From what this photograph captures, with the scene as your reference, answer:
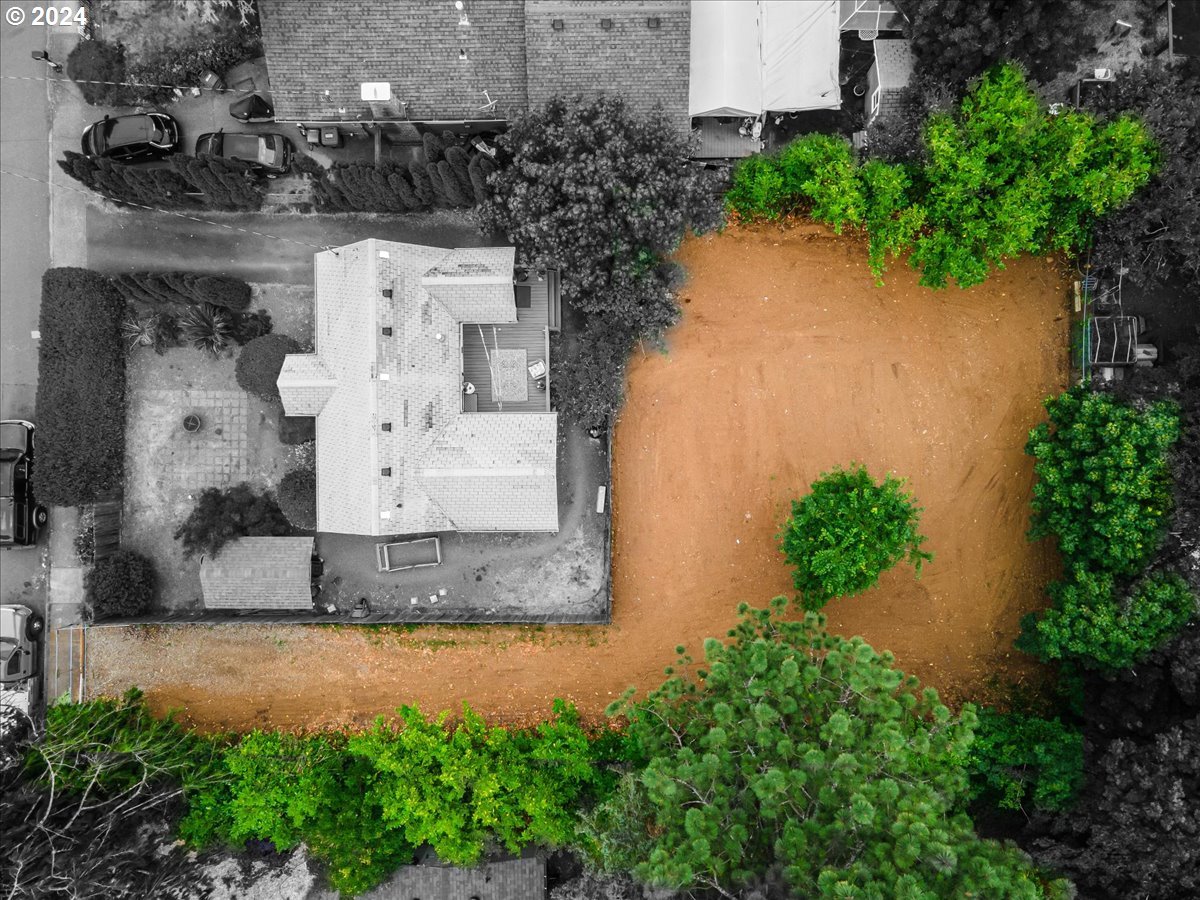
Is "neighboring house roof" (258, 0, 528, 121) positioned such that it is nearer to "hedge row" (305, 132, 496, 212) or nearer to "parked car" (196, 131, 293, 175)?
"hedge row" (305, 132, 496, 212)

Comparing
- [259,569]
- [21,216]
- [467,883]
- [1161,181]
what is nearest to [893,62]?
[1161,181]

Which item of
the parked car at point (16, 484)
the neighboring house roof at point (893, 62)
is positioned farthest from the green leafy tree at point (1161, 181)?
the parked car at point (16, 484)

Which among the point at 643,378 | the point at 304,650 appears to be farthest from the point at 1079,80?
the point at 304,650

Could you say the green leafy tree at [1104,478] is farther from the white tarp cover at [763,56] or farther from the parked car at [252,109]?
the parked car at [252,109]

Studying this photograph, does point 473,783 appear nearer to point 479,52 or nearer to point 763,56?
point 479,52

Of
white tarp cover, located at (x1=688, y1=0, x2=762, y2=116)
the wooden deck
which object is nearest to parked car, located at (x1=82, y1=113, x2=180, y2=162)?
the wooden deck

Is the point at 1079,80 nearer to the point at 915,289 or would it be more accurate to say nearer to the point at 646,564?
the point at 915,289
